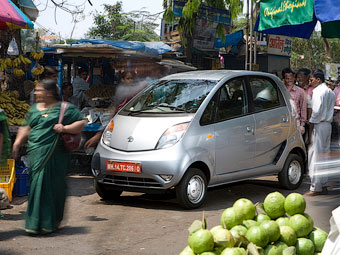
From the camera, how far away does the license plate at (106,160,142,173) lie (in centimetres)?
677

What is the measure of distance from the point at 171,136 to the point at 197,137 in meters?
0.36

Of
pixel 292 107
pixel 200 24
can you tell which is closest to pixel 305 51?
pixel 200 24

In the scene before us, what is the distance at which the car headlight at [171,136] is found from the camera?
676cm

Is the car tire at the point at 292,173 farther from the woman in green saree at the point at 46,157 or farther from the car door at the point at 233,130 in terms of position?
the woman in green saree at the point at 46,157

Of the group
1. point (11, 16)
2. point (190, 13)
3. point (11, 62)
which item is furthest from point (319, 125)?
point (190, 13)

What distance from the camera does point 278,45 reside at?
1991 centimetres

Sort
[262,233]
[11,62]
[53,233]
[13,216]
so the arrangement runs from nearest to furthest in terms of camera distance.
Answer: [262,233]
[53,233]
[13,216]
[11,62]

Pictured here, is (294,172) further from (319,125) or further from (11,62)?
(11,62)

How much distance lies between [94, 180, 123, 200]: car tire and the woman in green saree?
5.50 ft

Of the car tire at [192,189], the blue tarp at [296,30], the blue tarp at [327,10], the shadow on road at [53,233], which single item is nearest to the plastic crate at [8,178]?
the shadow on road at [53,233]

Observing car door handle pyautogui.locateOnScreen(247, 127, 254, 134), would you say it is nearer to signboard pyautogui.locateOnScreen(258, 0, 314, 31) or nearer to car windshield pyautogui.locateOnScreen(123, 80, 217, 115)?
car windshield pyautogui.locateOnScreen(123, 80, 217, 115)

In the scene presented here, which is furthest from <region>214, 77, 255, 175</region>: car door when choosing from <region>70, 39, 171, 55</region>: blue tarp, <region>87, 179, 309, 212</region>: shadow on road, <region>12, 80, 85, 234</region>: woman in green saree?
<region>70, 39, 171, 55</region>: blue tarp

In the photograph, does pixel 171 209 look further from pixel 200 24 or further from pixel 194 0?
pixel 200 24

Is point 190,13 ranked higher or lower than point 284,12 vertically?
higher
